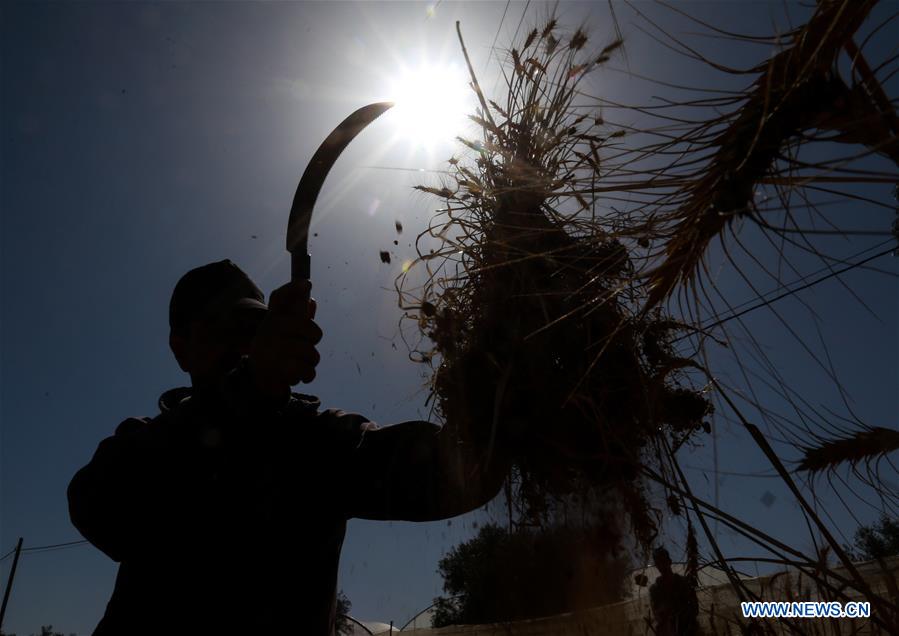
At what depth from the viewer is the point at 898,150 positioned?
111 cm

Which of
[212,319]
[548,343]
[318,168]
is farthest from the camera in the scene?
[212,319]

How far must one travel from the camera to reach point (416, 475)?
59.8 inches

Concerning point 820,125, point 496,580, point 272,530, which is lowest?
point 496,580

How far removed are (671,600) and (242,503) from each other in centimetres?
155

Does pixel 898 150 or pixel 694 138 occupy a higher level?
pixel 694 138

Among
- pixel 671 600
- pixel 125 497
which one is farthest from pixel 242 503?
pixel 671 600

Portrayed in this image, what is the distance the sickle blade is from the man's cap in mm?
568

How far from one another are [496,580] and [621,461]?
96 cm

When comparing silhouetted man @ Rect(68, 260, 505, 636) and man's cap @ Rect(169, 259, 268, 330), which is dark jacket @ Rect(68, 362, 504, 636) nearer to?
silhouetted man @ Rect(68, 260, 505, 636)

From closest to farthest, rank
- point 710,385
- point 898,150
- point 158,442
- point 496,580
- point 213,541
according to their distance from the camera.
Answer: point 898,150 < point 710,385 < point 213,541 < point 158,442 < point 496,580

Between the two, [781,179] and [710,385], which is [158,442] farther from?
[781,179]

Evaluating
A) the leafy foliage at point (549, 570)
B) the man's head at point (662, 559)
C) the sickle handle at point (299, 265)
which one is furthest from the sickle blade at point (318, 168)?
the man's head at point (662, 559)

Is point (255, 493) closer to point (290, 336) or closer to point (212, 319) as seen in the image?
point (290, 336)

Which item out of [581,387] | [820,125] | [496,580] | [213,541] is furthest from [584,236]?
[213,541]
